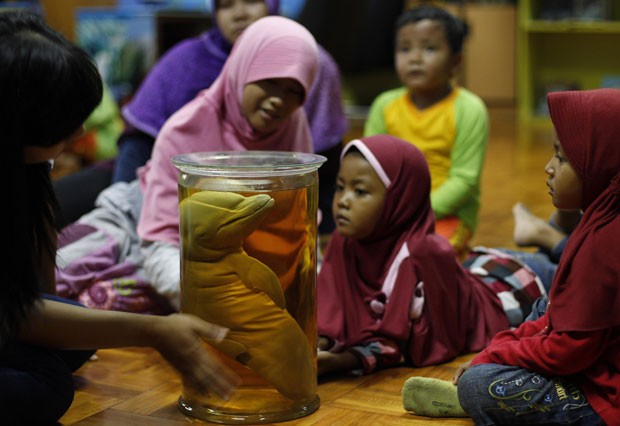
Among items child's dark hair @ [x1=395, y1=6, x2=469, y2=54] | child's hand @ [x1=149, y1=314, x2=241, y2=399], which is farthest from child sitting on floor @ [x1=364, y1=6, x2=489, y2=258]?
child's hand @ [x1=149, y1=314, x2=241, y2=399]

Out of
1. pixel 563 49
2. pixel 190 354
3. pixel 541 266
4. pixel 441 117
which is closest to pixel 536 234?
pixel 541 266

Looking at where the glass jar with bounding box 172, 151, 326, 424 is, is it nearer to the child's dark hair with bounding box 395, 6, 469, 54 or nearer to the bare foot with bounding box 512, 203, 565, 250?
the bare foot with bounding box 512, 203, 565, 250

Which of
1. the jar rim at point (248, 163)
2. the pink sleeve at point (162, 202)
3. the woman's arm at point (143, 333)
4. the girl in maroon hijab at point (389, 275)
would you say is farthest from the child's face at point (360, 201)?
the woman's arm at point (143, 333)

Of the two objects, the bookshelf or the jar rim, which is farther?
the bookshelf

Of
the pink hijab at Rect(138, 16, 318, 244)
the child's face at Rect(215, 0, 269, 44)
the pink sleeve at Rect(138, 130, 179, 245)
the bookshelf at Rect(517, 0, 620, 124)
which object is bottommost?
the bookshelf at Rect(517, 0, 620, 124)

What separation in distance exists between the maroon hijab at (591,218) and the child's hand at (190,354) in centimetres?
46

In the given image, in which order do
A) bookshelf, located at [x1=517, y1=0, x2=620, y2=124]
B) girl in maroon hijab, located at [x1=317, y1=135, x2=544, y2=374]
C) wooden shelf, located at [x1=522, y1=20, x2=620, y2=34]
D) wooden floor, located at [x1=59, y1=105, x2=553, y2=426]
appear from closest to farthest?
wooden floor, located at [x1=59, y1=105, x2=553, y2=426] < girl in maroon hijab, located at [x1=317, y1=135, x2=544, y2=374] < wooden shelf, located at [x1=522, y1=20, x2=620, y2=34] < bookshelf, located at [x1=517, y1=0, x2=620, y2=124]

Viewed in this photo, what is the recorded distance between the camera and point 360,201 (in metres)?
1.72

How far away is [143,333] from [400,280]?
0.60 meters

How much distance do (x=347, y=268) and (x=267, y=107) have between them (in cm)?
36

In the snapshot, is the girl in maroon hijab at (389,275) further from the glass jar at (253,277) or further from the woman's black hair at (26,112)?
the woman's black hair at (26,112)

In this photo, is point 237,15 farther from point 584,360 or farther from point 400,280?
point 584,360

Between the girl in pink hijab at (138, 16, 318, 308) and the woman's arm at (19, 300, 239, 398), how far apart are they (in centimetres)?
58

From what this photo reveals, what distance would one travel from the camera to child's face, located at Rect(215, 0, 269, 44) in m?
2.33
